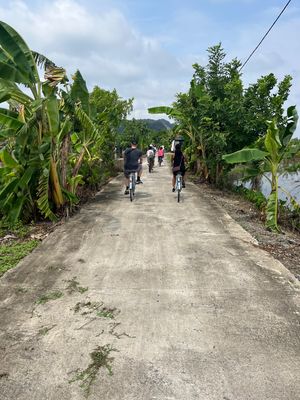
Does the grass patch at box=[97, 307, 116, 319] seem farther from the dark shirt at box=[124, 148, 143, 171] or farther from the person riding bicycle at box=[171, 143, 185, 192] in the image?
the person riding bicycle at box=[171, 143, 185, 192]

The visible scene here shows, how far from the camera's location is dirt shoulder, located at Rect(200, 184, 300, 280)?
681cm

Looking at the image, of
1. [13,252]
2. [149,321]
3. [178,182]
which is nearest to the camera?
[149,321]

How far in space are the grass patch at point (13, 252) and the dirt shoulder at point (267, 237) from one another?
4.36 metres

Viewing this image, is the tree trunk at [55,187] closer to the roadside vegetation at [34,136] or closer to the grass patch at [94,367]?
the roadside vegetation at [34,136]


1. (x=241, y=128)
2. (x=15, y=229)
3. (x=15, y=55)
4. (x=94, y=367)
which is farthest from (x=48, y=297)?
(x=241, y=128)

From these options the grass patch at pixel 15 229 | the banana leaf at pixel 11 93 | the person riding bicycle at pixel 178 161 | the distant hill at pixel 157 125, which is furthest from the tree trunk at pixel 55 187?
the distant hill at pixel 157 125

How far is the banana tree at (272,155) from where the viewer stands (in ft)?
30.6

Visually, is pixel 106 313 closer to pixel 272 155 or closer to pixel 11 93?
pixel 11 93

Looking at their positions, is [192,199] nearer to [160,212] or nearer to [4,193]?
[160,212]

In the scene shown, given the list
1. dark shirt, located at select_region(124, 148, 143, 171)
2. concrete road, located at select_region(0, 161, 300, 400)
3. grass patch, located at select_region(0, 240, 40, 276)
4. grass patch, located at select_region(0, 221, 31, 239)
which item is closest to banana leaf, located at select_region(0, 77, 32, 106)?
grass patch, located at select_region(0, 221, 31, 239)

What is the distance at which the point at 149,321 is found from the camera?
4.44 metres

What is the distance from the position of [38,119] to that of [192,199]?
5535 millimetres

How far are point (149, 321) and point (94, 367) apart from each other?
1.00m

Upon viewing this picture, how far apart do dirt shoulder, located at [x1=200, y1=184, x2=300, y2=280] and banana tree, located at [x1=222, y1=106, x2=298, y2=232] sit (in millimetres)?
468
